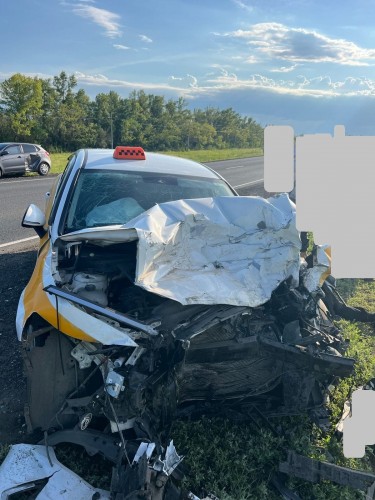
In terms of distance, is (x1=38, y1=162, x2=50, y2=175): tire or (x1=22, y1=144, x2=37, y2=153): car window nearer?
(x1=22, y1=144, x2=37, y2=153): car window

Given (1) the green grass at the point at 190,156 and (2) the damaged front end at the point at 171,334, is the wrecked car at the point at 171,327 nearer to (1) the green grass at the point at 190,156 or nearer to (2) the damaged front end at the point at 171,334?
(2) the damaged front end at the point at 171,334

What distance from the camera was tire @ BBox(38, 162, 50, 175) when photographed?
18.3 meters

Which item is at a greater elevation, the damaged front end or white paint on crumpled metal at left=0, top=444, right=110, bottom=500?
the damaged front end

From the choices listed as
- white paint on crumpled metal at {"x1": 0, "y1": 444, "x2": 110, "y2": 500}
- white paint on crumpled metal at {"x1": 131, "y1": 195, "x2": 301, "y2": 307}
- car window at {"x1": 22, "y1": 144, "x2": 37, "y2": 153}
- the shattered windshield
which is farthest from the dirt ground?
car window at {"x1": 22, "y1": 144, "x2": 37, "y2": 153}

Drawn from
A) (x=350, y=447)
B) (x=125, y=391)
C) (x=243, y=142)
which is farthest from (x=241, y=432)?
(x=243, y=142)

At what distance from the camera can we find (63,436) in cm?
256

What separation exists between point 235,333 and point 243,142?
217 ft

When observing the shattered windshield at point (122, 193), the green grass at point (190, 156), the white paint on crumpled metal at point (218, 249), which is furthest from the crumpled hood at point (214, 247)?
the green grass at point (190, 156)

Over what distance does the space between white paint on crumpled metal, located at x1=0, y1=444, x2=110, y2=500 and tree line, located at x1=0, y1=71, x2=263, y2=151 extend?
32.1 metres

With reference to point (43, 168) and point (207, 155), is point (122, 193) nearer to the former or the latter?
point (43, 168)

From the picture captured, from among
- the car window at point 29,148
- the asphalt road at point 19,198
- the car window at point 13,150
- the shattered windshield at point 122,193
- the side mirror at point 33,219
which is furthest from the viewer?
the car window at point 29,148

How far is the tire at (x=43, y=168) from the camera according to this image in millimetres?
18281

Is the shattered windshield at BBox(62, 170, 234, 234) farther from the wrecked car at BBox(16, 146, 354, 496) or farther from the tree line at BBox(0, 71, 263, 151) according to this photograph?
the tree line at BBox(0, 71, 263, 151)

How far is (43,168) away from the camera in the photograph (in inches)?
726
